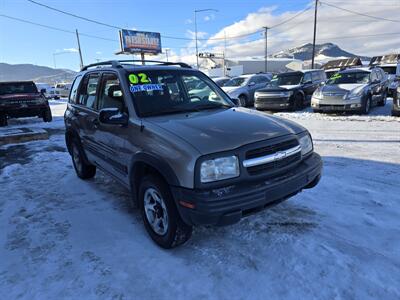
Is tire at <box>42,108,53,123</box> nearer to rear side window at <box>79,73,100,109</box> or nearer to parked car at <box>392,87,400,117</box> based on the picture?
rear side window at <box>79,73,100,109</box>

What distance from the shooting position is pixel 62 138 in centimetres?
1006

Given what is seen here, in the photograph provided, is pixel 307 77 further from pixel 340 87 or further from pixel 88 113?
pixel 88 113

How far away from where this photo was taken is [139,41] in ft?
143

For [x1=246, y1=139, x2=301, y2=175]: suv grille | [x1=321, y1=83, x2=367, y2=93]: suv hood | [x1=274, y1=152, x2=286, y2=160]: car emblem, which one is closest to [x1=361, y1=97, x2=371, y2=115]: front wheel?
[x1=321, y1=83, x2=367, y2=93]: suv hood

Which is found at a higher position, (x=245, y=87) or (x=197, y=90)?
(x=197, y=90)

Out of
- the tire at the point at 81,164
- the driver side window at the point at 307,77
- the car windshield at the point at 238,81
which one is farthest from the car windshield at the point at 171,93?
the car windshield at the point at 238,81

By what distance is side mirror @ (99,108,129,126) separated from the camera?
3.50 metres

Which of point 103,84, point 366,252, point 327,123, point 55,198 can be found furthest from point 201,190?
point 327,123

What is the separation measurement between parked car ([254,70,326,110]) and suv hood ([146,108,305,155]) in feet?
31.9

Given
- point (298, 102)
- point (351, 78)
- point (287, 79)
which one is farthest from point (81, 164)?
point (287, 79)

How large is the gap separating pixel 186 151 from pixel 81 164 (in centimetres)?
343

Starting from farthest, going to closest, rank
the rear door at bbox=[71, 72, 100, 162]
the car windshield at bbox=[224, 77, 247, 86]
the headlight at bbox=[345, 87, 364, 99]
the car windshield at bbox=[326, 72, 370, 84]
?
the car windshield at bbox=[224, 77, 247, 86] < the car windshield at bbox=[326, 72, 370, 84] < the headlight at bbox=[345, 87, 364, 99] < the rear door at bbox=[71, 72, 100, 162]

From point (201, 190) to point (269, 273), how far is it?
973 mm

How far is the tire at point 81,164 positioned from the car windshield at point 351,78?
10.2 metres
